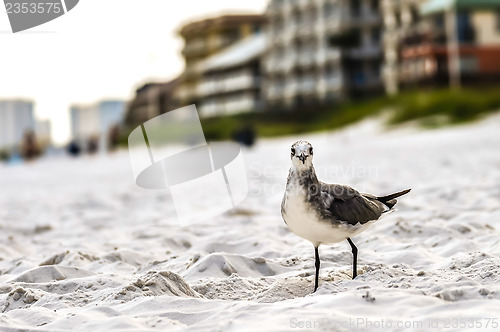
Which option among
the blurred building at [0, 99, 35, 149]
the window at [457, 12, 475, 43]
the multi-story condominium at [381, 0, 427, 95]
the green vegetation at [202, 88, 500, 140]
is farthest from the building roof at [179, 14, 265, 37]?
the window at [457, 12, 475, 43]

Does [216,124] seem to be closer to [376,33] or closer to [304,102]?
[304,102]

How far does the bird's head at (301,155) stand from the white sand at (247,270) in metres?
0.72

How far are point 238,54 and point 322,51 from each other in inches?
557

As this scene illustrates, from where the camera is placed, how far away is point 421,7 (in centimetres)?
4053

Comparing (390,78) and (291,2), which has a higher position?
(291,2)

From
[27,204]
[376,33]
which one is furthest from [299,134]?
[27,204]

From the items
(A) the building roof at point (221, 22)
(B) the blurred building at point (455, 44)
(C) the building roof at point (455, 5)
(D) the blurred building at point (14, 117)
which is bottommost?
(D) the blurred building at point (14, 117)

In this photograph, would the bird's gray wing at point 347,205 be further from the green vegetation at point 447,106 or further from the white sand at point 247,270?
the green vegetation at point 447,106

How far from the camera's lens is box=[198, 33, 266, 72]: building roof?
58.3m

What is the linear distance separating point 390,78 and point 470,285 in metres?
40.7

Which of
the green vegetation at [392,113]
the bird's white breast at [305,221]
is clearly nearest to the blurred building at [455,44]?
the green vegetation at [392,113]

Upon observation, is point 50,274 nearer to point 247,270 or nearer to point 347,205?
point 247,270

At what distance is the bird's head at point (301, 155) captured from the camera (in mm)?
3783

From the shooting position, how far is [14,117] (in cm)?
9038
